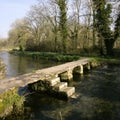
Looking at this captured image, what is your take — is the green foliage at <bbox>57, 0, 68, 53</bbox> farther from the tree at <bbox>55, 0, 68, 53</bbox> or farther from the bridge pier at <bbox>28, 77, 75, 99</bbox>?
the bridge pier at <bbox>28, 77, 75, 99</bbox>

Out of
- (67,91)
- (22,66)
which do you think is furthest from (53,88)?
Answer: (22,66)

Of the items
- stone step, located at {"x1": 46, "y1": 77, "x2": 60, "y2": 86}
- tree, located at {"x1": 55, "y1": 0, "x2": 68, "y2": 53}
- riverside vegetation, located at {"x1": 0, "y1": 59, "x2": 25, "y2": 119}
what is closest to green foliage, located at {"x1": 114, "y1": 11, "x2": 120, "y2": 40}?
tree, located at {"x1": 55, "y1": 0, "x2": 68, "y2": 53}

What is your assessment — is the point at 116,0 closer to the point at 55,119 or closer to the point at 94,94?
the point at 94,94

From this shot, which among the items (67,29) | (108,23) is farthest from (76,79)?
(67,29)

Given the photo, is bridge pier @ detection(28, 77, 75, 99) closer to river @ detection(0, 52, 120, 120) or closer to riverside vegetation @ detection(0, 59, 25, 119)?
river @ detection(0, 52, 120, 120)

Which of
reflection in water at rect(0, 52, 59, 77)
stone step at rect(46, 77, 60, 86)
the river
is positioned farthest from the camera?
reflection in water at rect(0, 52, 59, 77)

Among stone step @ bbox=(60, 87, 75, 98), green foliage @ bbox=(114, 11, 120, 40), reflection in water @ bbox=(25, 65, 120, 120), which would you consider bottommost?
reflection in water @ bbox=(25, 65, 120, 120)

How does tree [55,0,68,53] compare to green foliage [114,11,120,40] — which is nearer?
green foliage [114,11,120,40]

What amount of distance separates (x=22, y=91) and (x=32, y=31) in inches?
1583

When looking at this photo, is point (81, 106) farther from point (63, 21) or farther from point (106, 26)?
point (63, 21)

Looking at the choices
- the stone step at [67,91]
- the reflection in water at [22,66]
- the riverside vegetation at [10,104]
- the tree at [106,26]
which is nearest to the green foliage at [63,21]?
the tree at [106,26]

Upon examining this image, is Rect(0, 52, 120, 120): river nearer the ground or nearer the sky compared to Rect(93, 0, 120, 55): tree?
nearer the ground

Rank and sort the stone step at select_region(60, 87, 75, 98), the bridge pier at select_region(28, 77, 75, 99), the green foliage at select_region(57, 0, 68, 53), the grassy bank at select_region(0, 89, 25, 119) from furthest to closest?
the green foliage at select_region(57, 0, 68, 53), the bridge pier at select_region(28, 77, 75, 99), the stone step at select_region(60, 87, 75, 98), the grassy bank at select_region(0, 89, 25, 119)

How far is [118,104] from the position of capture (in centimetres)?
1068
